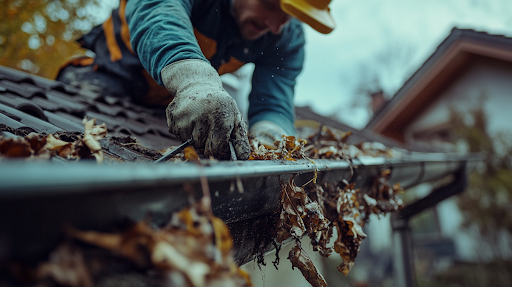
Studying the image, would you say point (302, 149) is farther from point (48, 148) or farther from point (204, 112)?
point (48, 148)

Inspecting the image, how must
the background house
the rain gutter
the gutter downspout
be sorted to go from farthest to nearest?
the background house → the gutter downspout → the rain gutter

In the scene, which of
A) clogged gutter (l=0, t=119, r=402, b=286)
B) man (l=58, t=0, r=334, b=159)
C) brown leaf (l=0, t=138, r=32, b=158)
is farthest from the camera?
man (l=58, t=0, r=334, b=159)

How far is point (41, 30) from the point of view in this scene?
7.43 m

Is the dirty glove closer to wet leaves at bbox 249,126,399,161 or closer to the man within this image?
the man

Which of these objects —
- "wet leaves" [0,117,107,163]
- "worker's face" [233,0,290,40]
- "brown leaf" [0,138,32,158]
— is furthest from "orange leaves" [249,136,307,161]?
"worker's face" [233,0,290,40]

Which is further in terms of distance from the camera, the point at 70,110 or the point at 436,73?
the point at 436,73

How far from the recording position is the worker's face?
2170mm

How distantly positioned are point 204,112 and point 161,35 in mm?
533

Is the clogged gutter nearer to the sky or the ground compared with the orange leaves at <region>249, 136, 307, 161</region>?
nearer to the ground

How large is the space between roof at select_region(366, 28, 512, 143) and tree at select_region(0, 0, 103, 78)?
336 inches

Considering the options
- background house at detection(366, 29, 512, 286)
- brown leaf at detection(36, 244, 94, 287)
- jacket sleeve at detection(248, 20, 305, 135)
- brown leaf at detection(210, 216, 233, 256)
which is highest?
background house at detection(366, 29, 512, 286)

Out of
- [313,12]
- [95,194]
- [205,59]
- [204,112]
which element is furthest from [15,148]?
[313,12]

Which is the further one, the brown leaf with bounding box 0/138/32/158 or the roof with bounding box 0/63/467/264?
the brown leaf with bounding box 0/138/32/158

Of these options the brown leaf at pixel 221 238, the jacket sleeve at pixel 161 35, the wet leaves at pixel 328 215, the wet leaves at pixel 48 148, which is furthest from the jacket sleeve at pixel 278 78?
the brown leaf at pixel 221 238
